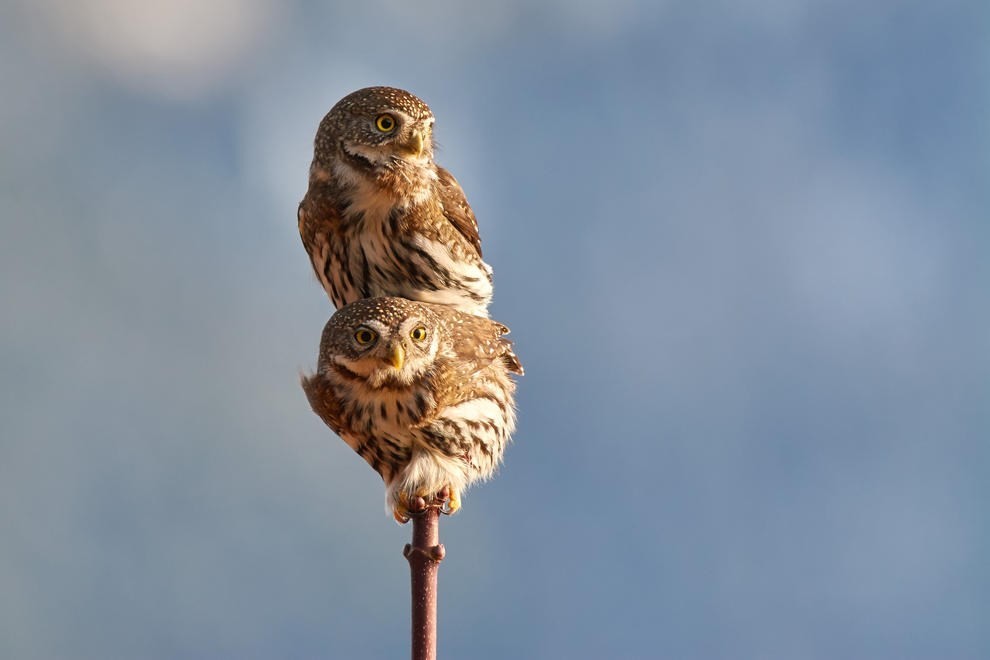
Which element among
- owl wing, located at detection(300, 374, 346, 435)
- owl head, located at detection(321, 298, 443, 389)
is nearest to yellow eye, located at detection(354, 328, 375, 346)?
owl head, located at detection(321, 298, 443, 389)

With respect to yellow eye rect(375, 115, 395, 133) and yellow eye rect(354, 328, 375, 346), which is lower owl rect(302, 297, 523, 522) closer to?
yellow eye rect(354, 328, 375, 346)

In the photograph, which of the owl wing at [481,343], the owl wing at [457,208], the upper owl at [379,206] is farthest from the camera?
the owl wing at [457,208]

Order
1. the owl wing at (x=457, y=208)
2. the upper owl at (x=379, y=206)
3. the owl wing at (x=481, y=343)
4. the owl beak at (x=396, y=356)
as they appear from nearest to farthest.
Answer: the owl beak at (x=396, y=356) < the owl wing at (x=481, y=343) < the upper owl at (x=379, y=206) < the owl wing at (x=457, y=208)

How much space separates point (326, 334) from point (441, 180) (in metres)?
1.06

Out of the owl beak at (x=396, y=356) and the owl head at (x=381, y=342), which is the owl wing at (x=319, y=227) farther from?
the owl beak at (x=396, y=356)

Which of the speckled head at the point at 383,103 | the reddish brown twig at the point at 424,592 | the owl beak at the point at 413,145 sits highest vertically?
the speckled head at the point at 383,103

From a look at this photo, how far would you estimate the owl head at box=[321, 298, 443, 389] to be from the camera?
359 cm

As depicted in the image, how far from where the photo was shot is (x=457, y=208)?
4.50 metres

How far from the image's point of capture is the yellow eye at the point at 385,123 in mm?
4188

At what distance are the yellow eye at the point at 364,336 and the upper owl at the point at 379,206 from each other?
66 centimetres

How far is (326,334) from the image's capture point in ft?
12.2

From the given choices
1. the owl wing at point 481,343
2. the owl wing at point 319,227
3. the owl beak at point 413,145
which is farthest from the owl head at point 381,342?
the owl beak at point 413,145

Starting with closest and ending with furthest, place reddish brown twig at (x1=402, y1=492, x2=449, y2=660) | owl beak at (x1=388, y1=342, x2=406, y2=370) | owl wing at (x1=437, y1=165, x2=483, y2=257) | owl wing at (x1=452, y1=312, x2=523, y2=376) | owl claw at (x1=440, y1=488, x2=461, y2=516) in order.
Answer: reddish brown twig at (x1=402, y1=492, x2=449, y2=660)
owl beak at (x1=388, y1=342, x2=406, y2=370)
owl claw at (x1=440, y1=488, x2=461, y2=516)
owl wing at (x1=452, y1=312, x2=523, y2=376)
owl wing at (x1=437, y1=165, x2=483, y2=257)

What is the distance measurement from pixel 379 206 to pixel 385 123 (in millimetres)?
330
